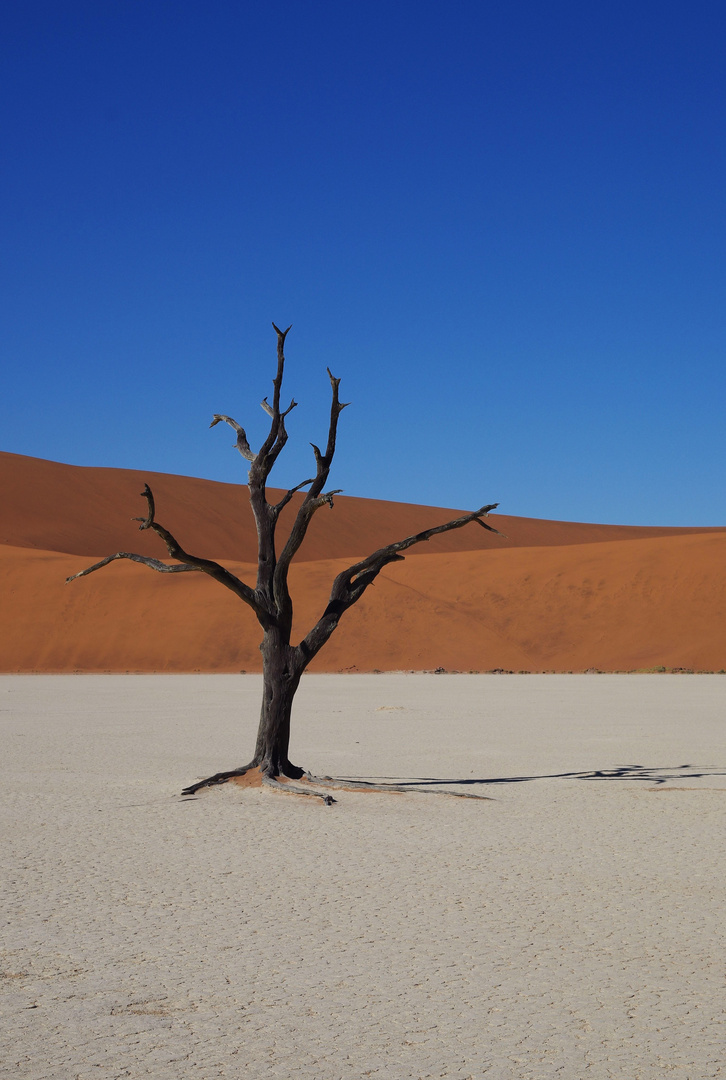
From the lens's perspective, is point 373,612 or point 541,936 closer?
point 541,936

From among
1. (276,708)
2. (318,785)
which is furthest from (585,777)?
(276,708)

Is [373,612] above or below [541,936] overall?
above

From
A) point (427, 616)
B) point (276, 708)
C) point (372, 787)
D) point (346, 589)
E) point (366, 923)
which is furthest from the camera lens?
point (427, 616)

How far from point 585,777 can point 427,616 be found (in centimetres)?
3222

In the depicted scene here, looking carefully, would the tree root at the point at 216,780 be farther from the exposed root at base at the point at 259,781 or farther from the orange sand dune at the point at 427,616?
the orange sand dune at the point at 427,616

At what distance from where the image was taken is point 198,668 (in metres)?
40.9

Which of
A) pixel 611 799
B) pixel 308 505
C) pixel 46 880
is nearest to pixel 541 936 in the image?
pixel 46 880

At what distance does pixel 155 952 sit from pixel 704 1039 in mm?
2832

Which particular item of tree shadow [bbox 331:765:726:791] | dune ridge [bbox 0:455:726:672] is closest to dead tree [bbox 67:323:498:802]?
tree shadow [bbox 331:765:726:791]

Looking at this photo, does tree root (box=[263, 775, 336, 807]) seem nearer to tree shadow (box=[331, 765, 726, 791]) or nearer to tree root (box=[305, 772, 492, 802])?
tree root (box=[305, 772, 492, 802])

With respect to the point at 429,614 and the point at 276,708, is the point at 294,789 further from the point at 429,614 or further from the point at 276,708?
the point at 429,614

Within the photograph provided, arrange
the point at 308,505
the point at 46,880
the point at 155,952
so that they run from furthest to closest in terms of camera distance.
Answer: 1. the point at 308,505
2. the point at 46,880
3. the point at 155,952

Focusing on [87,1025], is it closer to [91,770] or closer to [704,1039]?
[704,1039]

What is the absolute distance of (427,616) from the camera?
44.4 m
